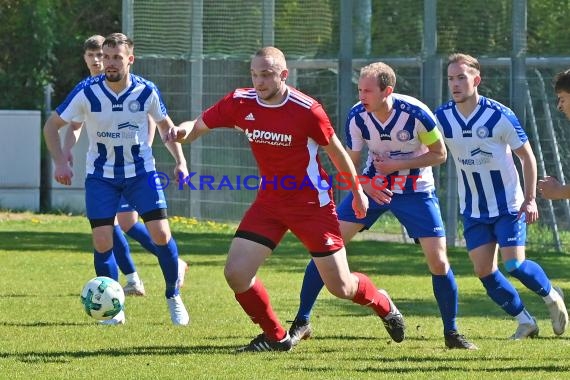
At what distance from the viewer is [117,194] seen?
10.2 m

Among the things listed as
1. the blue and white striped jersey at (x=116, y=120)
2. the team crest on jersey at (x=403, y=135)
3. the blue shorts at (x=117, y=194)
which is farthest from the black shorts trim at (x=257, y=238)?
the blue and white striped jersey at (x=116, y=120)

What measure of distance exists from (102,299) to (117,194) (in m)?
1.05

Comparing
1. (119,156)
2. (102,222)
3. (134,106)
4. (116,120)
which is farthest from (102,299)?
(134,106)

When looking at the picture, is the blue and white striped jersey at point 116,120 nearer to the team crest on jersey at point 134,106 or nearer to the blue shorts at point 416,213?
the team crest on jersey at point 134,106

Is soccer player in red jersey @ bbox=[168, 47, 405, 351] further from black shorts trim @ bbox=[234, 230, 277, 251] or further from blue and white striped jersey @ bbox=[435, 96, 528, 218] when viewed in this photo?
blue and white striped jersey @ bbox=[435, 96, 528, 218]

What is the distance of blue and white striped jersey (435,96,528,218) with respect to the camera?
9.23m

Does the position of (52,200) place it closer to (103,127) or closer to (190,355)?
(103,127)

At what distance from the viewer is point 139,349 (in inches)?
340

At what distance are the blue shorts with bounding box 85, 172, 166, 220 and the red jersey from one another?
1827mm

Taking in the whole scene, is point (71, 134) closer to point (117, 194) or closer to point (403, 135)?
point (117, 194)

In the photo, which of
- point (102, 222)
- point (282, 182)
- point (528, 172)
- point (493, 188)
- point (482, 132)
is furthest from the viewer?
point (102, 222)

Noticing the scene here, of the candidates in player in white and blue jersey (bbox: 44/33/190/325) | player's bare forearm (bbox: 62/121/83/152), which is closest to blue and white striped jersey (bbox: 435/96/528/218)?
player in white and blue jersey (bbox: 44/33/190/325)

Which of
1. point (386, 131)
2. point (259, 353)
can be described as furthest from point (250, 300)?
point (386, 131)

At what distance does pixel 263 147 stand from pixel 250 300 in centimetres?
101
